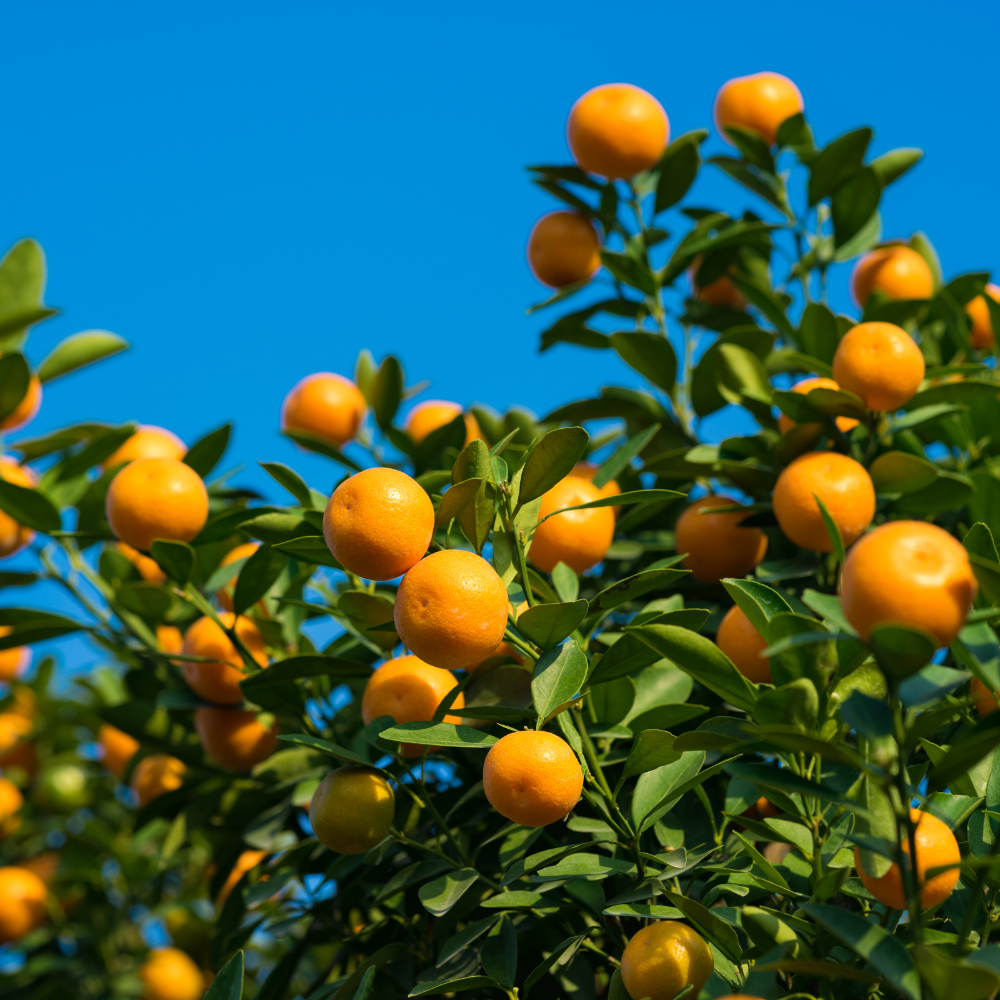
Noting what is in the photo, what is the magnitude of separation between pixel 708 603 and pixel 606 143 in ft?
2.91

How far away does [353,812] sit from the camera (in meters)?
1.14

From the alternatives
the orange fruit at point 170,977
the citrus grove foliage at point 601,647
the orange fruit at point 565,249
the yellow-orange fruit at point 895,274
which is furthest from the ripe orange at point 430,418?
the orange fruit at point 170,977

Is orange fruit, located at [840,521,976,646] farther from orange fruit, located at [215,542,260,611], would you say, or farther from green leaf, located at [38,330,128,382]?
green leaf, located at [38,330,128,382]

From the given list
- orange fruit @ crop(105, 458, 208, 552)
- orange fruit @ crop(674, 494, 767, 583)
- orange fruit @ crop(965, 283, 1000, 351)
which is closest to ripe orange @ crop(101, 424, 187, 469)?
orange fruit @ crop(105, 458, 208, 552)

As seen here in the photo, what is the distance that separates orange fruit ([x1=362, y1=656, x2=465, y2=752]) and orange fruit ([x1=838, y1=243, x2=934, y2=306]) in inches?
51.8

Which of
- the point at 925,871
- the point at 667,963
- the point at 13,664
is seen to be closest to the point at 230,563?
the point at 667,963

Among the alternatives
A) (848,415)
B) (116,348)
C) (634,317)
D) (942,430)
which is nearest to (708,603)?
(848,415)

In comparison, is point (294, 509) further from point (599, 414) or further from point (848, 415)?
point (848, 415)

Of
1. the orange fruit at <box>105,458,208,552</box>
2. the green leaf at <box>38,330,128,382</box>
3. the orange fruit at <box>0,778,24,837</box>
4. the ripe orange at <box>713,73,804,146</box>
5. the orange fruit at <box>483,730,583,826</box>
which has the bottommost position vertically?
the orange fruit at <box>0,778,24,837</box>

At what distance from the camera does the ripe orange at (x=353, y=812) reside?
3.73 ft

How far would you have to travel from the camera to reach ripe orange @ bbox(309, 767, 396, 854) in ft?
3.73

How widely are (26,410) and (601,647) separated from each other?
123cm

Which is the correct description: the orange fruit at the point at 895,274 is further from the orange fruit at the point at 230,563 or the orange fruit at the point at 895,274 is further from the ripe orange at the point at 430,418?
the orange fruit at the point at 230,563

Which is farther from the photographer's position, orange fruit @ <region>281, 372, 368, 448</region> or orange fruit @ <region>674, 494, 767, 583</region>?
orange fruit @ <region>281, 372, 368, 448</region>
